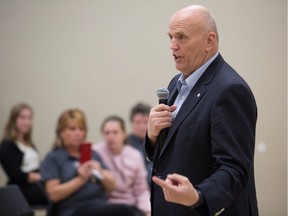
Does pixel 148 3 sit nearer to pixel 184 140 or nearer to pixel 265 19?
pixel 265 19

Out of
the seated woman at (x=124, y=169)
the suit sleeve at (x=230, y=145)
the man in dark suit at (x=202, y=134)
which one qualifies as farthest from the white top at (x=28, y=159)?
the suit sleeve at (x=230, y=145)

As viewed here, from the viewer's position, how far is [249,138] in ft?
5.43

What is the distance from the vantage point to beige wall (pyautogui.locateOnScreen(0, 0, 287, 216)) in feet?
17.6

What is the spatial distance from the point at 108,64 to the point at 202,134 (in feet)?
13.8

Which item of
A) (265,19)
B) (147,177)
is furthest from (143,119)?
(265,19)

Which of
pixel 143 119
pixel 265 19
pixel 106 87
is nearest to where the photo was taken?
pixel 143 119

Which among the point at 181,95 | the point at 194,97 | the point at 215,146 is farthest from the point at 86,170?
the point at 215,146

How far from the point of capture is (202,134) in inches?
66.3

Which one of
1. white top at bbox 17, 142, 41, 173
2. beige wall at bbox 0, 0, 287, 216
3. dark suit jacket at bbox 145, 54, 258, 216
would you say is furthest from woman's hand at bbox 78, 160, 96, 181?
dark suit jacket at bbox 145, 54, 258, 216

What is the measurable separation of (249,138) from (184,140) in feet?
0.69

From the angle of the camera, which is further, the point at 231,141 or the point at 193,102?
the point at 193,102

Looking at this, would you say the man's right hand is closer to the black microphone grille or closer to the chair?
the black microphone grille

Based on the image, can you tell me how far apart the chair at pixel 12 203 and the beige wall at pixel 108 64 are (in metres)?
2.73

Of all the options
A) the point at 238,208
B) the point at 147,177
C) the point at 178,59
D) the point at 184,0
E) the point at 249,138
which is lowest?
the point at 147,177
